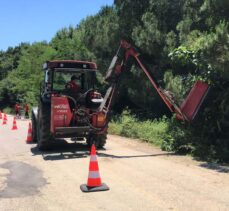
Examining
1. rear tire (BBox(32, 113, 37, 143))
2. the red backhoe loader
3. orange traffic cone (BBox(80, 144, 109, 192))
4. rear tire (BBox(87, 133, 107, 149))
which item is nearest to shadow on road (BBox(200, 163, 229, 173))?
the red backhoe loader

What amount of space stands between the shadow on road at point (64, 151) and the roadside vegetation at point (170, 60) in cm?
265

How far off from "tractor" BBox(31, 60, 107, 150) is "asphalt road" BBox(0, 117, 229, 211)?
2.05 feet

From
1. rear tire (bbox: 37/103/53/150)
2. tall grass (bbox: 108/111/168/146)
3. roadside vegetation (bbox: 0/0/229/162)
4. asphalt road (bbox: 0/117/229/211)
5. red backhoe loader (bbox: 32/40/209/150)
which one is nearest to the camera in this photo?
asphalt road (bbox: 0/117/229/211)

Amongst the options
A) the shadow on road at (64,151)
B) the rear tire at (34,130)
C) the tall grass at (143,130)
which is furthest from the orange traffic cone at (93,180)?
the rear tire at (34,130)

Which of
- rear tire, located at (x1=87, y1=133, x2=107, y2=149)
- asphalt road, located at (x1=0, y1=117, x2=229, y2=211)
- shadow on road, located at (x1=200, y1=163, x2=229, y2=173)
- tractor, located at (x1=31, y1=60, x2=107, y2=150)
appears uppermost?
tractor, located at (x1=31, y1=60, x2=107, y2=150)

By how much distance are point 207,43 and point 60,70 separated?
5.32 m

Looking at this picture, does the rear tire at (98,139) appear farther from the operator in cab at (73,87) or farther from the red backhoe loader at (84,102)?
the operator in cab at (73,87)

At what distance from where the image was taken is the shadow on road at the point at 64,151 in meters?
12.5

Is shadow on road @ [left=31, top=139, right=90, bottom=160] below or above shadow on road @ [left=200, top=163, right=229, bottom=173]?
below

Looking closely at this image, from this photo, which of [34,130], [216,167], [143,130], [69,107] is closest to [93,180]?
[216,167]

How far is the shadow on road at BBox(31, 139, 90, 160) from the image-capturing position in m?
12.5

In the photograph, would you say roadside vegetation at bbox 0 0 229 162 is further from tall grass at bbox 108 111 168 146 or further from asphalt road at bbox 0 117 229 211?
asphalt road at bbox 0 117 229 211

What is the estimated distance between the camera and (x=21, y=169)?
34.6 feet

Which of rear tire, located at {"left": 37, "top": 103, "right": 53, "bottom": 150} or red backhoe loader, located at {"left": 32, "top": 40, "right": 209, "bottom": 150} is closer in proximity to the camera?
red backhoe loader, located at {"left": 32, "top": 40, "right": 209, "bottom": 150}
